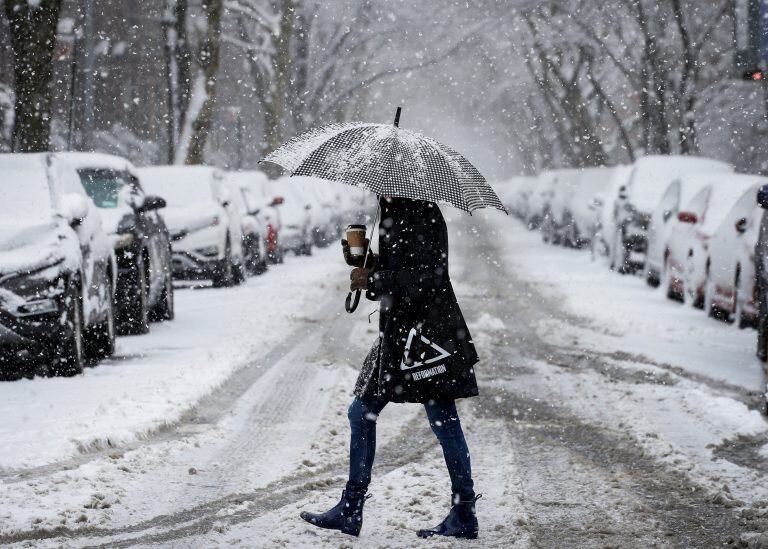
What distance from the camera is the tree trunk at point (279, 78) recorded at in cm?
3353

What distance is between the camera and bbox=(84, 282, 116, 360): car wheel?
984cm

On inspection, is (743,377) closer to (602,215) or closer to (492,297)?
(492,297)

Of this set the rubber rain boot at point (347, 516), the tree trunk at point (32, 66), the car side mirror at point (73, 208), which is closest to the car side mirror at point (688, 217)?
the tree trunk at point (32, 66)

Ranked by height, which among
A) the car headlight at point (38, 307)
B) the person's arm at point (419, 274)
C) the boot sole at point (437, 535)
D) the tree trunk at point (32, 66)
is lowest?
the boot sole at point (437, 535)

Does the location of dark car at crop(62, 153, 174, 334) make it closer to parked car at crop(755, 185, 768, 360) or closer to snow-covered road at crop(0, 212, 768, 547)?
snow-covered road at crop(0, 212, 768, 547)

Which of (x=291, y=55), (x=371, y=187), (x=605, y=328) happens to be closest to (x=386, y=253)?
(x=371, y=187)

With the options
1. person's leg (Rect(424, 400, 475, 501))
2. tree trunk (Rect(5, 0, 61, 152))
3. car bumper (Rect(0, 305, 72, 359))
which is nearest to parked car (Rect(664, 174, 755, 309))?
car bumper (Rect(0, 305, 72, 359))

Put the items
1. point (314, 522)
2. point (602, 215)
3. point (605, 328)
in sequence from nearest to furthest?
point (314, 522) < point (605, 328) < point (602, 215)

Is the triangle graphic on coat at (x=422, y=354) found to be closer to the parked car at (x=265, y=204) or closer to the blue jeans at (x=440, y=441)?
the blue jeans at (x=440, y=441)

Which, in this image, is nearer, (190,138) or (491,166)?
(190,138)

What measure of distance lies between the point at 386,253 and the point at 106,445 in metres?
2.55

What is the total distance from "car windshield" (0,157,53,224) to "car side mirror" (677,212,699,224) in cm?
848

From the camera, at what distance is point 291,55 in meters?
36.0

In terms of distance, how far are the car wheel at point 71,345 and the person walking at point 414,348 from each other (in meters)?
4.22
